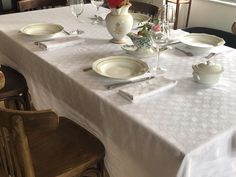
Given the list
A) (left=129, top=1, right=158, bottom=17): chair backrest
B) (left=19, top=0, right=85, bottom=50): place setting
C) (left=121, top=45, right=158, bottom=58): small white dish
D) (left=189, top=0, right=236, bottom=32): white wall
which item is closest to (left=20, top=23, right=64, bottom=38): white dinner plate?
(left=19, top=0, right=85, bottom=50): place setting

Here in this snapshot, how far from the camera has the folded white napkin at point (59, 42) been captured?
1.44m

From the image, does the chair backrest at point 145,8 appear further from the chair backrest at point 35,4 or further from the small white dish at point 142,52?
the small white dish at point 142,52

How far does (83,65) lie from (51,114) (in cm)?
45

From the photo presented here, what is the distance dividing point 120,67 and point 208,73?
0.34 m

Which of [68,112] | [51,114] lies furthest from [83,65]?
[51,114]

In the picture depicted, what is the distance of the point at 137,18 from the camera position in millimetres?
1826

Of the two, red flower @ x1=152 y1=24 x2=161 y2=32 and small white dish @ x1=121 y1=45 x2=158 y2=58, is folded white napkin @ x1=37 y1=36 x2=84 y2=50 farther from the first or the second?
red flower @ x1=152 y1=24 x2=161 y2=32

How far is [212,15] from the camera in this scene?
350 cm

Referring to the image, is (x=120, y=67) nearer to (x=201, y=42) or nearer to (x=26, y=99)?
(x=201, y=42)

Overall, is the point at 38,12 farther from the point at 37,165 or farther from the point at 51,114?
the point at 51,114

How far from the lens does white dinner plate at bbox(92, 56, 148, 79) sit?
3.85 feet

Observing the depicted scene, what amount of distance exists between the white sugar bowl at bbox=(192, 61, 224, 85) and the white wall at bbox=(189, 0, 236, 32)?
240 cm

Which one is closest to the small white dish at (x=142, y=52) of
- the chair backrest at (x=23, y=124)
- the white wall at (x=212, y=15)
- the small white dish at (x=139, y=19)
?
the small white dish at (x=139, y=19)

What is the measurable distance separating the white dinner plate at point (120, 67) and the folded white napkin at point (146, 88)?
0.25 ft
